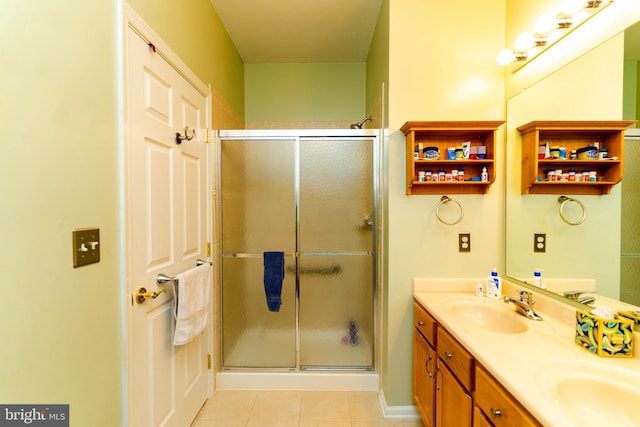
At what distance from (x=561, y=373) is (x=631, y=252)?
1.86 feet

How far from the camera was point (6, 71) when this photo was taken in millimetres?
700

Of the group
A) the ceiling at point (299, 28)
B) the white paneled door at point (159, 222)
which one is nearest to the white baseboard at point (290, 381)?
the white paneled door at point (159, 222)

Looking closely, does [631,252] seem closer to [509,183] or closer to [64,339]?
[509,183]

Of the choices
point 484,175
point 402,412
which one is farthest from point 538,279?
point 402,412

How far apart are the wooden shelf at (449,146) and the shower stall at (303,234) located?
42cm

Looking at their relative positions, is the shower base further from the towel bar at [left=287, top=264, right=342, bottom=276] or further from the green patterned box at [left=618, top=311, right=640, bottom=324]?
the green patterned box at [left=618, top=311, right=640, bottom=324]

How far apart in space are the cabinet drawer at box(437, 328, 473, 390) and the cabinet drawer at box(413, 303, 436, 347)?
66 millimetres

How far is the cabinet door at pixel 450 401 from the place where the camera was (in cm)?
111

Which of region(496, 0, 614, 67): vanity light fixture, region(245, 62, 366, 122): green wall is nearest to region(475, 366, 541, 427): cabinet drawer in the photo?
region(496, 0, 614, 67): vanity light fixture

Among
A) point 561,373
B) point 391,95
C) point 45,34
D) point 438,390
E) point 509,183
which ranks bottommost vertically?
point 438,390

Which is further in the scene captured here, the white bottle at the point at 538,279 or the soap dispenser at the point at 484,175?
the soap dispenser at the point at 484,175

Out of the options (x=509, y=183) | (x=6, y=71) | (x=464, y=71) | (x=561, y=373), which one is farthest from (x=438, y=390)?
(x=6, y=71)

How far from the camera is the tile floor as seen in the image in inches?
69.2

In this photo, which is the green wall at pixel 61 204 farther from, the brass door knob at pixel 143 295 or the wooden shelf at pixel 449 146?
the wooden shelf at pixel 449 146
